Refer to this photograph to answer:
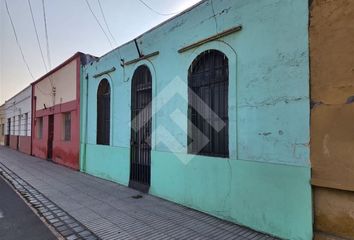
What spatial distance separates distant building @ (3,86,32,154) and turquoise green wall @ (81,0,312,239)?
15540mm

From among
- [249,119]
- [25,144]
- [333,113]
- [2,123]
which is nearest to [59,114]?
[25,144]

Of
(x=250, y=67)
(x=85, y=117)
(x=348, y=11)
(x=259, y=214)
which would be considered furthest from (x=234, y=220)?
(x=85, y=117)

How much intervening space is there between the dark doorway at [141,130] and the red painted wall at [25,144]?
1362 cm

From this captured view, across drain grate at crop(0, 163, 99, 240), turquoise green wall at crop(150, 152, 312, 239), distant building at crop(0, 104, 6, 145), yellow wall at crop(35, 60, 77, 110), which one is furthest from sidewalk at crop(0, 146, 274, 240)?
distant building at crop(0, 104, 6, 145)

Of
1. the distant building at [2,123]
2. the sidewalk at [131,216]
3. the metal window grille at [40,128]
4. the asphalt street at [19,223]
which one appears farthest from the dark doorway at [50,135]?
the distant building at [2,123]

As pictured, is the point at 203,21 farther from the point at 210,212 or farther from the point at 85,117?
the point at 85,117

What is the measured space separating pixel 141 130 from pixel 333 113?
4943mm

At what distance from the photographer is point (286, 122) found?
13.2 ft

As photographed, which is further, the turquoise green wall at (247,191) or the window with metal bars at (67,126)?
the window with metal bars at (67,126)

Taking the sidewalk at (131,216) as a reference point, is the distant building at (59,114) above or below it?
above

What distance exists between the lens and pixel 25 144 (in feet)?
63.3

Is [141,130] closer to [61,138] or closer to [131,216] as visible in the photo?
[131,216]

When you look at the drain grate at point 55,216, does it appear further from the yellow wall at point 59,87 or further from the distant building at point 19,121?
the distant building at point 19,121

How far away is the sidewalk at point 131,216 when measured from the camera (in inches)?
167
